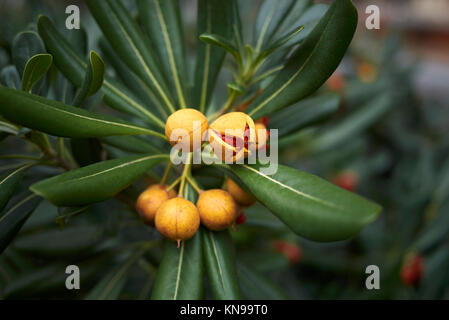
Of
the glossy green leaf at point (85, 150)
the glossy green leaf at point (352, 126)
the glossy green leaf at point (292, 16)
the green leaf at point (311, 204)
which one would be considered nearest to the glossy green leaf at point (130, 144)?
the glossy green leaf at point (85, 150)

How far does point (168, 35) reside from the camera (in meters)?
0.83

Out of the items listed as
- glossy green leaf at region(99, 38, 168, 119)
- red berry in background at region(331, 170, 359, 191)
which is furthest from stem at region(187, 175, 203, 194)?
red berry in background at region(331, 170, 359, 191)

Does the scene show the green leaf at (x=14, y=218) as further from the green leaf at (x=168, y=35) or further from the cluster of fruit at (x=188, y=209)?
the green leaf at (x=168, y=35)

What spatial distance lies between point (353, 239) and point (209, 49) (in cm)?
123

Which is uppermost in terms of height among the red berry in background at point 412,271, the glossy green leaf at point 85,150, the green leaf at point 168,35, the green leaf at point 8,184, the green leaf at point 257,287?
the green leaf at point 168,35

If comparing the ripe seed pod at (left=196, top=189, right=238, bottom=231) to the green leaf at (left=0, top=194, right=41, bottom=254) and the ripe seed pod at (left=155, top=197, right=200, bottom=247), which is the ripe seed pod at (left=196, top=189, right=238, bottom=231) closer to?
the ripe seed pod at (left=155, top=197, right=200, bottom=247)

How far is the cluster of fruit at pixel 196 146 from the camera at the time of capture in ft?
2.11

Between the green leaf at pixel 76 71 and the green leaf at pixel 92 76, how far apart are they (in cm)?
12

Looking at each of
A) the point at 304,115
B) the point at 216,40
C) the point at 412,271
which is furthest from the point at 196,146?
the point at 412,271

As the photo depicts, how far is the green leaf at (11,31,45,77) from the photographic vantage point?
2.22 ft

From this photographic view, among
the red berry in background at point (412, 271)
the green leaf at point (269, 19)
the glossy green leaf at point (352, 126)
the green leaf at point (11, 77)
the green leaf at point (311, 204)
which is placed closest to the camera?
the green leaf at point (311, 204)

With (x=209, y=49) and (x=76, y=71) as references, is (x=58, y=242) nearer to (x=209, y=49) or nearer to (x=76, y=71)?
(x=76, y=71)

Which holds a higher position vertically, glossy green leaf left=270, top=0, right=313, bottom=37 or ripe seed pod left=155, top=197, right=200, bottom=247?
glossy green leaf left=270, top=0, right=313, bottom=37

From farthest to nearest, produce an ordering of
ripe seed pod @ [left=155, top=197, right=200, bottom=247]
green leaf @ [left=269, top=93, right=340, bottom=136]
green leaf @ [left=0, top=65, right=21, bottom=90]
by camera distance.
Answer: green leaf @ [left=269, top=93, right=340, bottom=136] < green leaf @ [left=0, top=65, right=21, bottom=90] < ripe seed pod @ [left=155, top=197, right=200, bottom=247]
